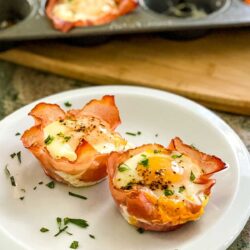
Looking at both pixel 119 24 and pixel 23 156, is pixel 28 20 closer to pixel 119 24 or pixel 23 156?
pixel 119 24

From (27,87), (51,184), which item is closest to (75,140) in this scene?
(51,184)

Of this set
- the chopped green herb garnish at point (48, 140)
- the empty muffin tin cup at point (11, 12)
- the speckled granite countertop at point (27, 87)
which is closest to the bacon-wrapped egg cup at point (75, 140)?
the chopped green herb garnish at point (48, 140)

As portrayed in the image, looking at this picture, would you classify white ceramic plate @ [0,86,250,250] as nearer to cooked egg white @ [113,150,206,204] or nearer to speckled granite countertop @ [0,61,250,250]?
cooked egg white @ [113,150,206,204]

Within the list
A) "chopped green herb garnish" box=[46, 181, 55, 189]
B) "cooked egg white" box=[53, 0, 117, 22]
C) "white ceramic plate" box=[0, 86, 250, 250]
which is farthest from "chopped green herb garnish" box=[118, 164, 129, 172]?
"cooked egg white" box=[53, 0, 117, 22]

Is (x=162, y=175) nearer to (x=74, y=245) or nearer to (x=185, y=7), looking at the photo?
(x=74, y=245)


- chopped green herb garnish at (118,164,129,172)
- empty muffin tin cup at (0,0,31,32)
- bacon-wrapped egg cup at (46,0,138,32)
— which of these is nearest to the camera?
chopped green herb garnish at (118,164,129,172)

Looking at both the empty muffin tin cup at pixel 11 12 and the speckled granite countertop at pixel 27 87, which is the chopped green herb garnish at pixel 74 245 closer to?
the speckled granite countertop at pixel 27 87

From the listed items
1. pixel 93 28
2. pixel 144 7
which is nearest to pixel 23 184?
pixel 93 28
